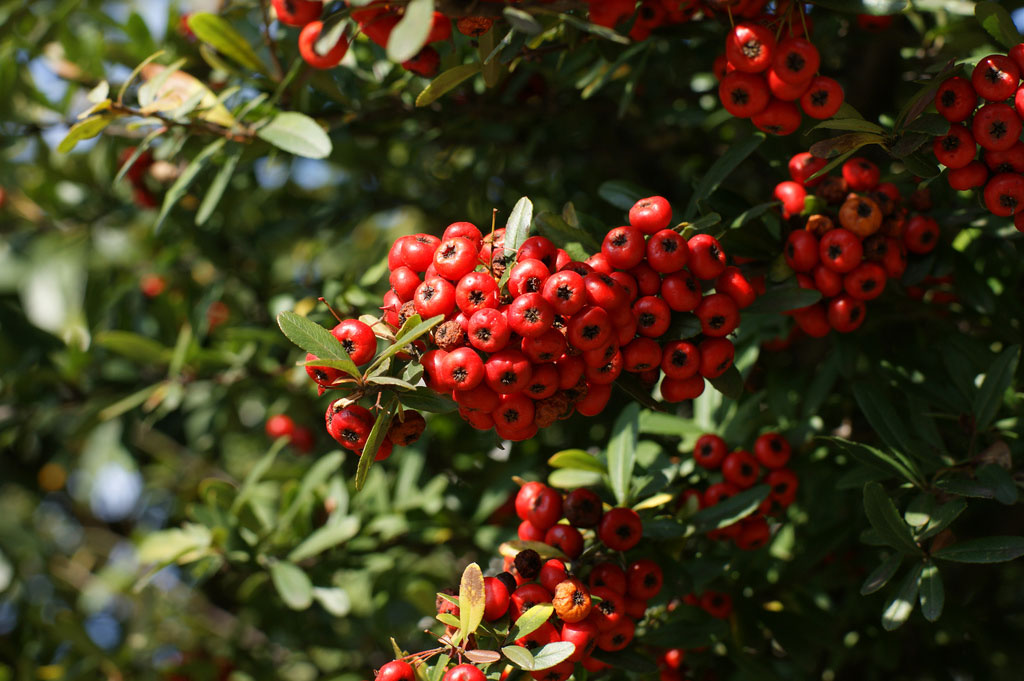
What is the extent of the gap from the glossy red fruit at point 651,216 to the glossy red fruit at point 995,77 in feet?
2.33

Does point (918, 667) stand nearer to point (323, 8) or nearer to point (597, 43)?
point (597, 43)

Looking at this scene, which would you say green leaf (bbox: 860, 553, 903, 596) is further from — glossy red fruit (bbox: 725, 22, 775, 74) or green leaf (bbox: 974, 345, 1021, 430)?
glossy red fruit (bbox: 725, 22, 775, 74)

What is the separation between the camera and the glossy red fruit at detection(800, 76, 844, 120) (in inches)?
73.0

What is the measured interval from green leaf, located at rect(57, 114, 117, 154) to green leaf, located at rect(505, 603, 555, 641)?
1.76 m

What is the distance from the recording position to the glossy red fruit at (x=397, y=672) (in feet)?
5.25

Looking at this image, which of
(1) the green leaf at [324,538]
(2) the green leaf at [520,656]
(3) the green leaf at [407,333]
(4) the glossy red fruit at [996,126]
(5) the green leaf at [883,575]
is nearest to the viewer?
(3) the green leaf at [407,333]

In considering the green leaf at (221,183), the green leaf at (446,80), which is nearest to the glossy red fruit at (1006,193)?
the green leaf at (446,80)

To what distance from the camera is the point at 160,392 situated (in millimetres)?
3275

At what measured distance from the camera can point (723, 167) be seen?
6.86 feet

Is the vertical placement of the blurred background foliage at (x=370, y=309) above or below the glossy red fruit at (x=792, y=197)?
below

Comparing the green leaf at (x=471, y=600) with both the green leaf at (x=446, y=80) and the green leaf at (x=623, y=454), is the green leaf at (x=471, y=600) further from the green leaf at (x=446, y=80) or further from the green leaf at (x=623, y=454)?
the green leaf at (x=446, y=80)

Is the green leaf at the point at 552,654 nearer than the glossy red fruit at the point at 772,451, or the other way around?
the green leaf at the point at 552,654

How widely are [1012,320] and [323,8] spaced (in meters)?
2.28

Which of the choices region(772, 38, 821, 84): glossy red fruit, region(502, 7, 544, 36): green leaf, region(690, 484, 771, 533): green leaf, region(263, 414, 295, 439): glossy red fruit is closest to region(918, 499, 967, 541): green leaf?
region(690, 484, 771, 533): green leaf
